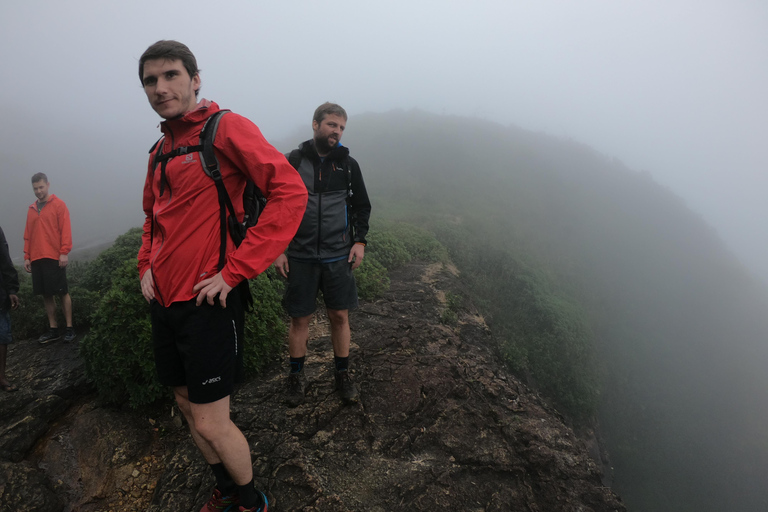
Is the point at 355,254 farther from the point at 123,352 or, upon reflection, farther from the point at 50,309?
the point at 50,309

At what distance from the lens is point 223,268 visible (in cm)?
186

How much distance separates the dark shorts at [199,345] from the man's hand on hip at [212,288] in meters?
0.10

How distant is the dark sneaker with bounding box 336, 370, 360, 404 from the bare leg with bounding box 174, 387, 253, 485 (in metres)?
1.76

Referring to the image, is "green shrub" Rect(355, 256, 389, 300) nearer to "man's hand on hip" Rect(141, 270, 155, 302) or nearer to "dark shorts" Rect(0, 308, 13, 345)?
"dark shorts" Rect(0, 308, 13, 345)

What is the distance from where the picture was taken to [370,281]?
7.66 m

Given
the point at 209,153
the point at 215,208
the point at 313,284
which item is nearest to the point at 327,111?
the point at 313,284

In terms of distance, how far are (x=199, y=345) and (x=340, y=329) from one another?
6.23 feet

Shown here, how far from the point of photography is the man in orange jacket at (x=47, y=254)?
5.64 metres

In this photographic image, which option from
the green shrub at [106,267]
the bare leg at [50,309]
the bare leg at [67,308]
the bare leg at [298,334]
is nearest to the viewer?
the bare leg at [298,334]

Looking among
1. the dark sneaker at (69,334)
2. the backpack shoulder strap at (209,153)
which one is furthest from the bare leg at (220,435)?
the dark sneaker at (69,334)

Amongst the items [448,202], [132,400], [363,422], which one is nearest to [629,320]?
[448,202]

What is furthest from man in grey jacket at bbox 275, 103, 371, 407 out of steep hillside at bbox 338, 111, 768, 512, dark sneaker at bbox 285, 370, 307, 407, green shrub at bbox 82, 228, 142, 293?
steep hillside at bbox 338, 111, 768, 512

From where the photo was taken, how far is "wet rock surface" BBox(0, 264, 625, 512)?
3.16 meters

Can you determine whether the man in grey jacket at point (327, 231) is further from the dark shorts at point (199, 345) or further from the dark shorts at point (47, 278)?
the dark shorts at point (47, 278)
